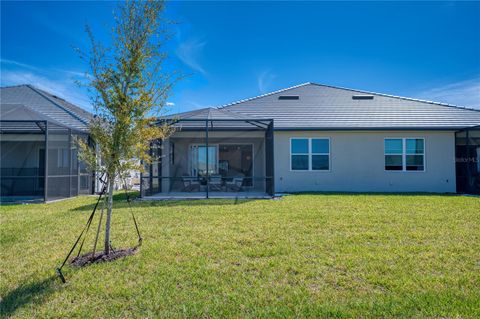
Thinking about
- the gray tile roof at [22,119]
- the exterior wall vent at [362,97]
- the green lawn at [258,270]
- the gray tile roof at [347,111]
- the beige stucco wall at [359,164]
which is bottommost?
the green lawn at [258,270]

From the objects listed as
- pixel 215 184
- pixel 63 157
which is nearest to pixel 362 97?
pixel 215 184

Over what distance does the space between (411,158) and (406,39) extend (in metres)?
5.99

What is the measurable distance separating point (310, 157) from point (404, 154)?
4801mm

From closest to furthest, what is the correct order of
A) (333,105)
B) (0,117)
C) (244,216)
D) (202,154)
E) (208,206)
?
(244,216)
(208,206)
(0,117)
(202,154)
(333,105)

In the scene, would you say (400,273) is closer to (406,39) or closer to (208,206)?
(208,206)

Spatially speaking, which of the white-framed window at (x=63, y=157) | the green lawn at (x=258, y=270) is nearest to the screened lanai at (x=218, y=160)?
the white-framed window at (x=63, y=157)

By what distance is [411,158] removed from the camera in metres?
13.8

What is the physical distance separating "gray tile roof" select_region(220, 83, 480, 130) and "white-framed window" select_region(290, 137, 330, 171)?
0.99 meters

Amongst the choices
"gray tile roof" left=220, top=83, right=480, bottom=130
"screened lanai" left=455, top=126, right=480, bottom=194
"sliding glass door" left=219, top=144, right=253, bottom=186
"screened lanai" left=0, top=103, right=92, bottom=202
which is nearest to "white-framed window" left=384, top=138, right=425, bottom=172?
"gray tile roof" left=220, top=83, right=480, bottom=130

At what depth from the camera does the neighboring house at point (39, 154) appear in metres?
11.6

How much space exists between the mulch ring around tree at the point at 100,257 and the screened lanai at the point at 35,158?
775cm

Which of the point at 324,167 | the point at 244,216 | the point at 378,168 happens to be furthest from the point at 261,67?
the point at 244,216

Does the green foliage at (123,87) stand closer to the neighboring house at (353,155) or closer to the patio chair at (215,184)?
the neighboring house at (353,155)

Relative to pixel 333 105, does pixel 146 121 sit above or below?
below
